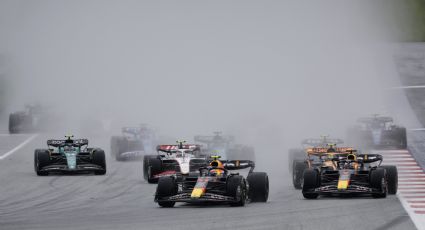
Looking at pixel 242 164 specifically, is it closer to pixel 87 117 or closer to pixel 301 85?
pixel 87 117

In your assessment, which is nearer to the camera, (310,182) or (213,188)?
(213,188)

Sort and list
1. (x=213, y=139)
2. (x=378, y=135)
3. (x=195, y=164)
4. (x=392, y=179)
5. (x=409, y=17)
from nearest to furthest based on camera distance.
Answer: (x=392, y=179) < (x=195, y=164) < (x=213, y=139) < (x=378, y=135) < (x=409, y=17)

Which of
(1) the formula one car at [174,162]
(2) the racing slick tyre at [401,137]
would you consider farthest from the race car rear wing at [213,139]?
(2) the racing slick tyre at [401,137]

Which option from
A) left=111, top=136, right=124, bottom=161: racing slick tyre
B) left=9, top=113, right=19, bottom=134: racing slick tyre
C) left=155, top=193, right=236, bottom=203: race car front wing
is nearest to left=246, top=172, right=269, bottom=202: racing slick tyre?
left=155, top=193, right=236, bottom=203: race car front wing

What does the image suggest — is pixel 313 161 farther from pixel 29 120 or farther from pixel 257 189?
pixel 29 120

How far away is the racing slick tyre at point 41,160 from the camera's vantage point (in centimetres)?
3925

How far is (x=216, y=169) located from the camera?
95.2 feet

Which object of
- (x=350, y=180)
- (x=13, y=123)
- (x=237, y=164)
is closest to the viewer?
(x=350, y=180)

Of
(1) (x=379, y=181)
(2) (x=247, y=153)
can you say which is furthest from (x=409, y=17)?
(1) (x=379, y=181)

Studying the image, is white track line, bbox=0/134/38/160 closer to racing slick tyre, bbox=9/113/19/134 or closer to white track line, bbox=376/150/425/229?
racing slick tyre, bbox=9/113/19/134

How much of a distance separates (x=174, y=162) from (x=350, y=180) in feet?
24.8

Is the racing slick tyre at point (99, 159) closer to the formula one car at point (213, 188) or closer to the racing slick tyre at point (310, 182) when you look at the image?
the formula one car at point (213, 188)

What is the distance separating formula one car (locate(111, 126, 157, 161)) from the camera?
4612cm

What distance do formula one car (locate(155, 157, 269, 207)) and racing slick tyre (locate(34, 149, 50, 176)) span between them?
1129 centimetres
